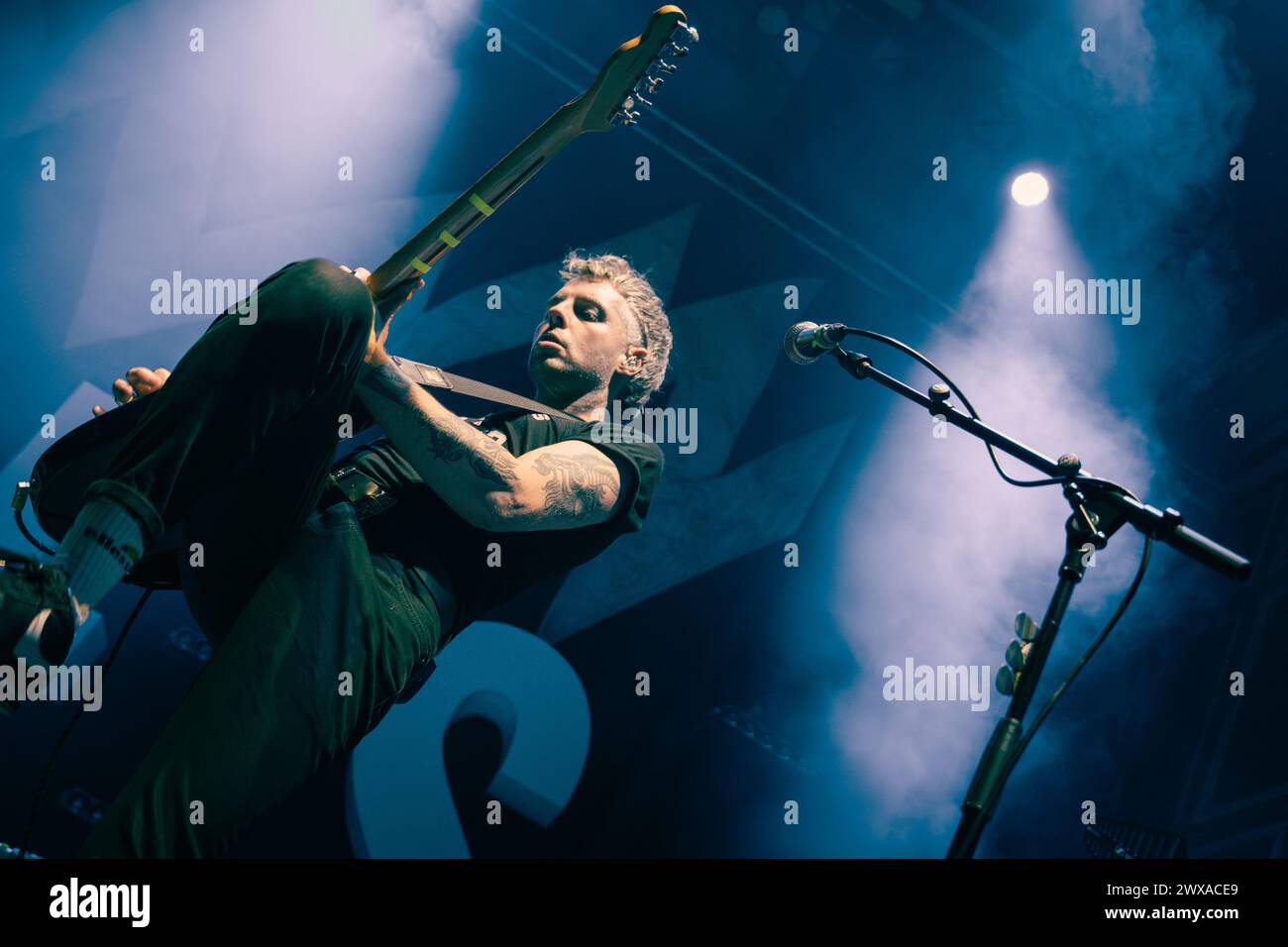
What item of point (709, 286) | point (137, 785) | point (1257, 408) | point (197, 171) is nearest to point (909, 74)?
point (709, 286)

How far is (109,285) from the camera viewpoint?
4016 mm

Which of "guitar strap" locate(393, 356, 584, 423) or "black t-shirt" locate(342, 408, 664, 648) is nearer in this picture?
"black t-shirt" locate(342, 408, 664, 648)

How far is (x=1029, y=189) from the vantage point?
15.8 ft

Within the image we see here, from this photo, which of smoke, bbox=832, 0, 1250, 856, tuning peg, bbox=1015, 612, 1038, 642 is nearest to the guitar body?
tuning peg, bbox=1015, 612, 1038, 642

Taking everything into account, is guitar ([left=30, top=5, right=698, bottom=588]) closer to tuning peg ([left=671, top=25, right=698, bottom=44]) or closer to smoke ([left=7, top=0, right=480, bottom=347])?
tuning peg ([left=671, top=25, right=698, bottom=44])

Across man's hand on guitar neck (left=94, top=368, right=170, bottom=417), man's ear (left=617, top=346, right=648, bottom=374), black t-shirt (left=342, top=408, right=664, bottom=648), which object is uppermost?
man's ear (left=617, top=346, right=648, bottom=374)

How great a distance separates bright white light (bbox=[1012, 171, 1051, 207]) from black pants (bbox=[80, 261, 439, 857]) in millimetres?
3892

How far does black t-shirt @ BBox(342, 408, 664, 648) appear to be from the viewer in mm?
2336

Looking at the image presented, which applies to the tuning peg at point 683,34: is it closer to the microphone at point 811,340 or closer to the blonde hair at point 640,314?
the microphone at point 811,340

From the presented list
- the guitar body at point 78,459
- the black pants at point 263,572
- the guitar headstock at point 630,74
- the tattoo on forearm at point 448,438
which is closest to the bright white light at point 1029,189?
the guitar headstock at point 630,74

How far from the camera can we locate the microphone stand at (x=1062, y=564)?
69.8 inches

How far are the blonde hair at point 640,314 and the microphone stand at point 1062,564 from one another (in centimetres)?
116

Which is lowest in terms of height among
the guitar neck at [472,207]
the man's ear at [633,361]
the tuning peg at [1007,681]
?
the tuning peg at [1007,681]

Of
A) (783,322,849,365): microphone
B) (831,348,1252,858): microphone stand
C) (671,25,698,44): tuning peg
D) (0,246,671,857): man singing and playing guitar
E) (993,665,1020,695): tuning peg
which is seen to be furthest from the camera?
(783,322,849,365): microphone
